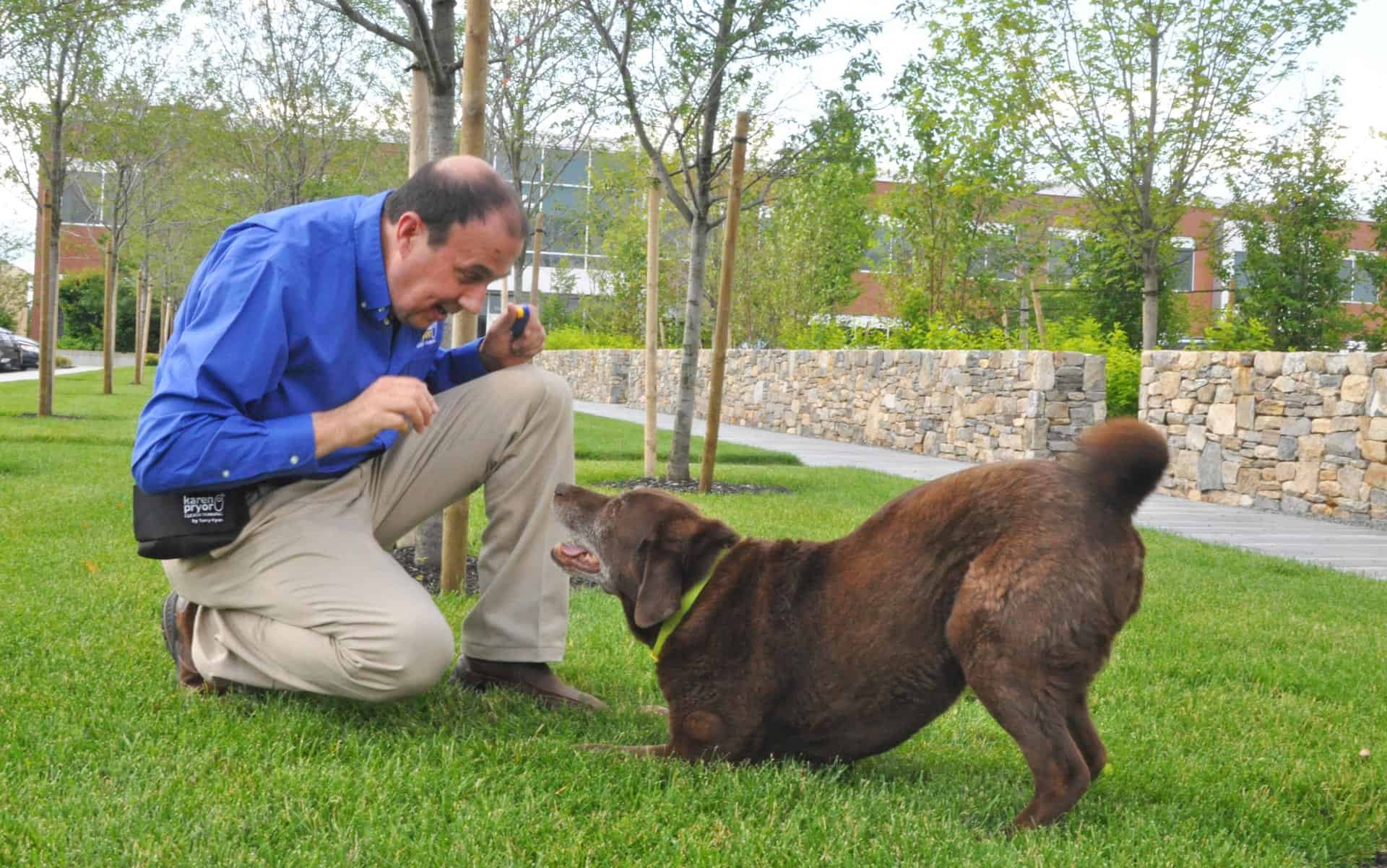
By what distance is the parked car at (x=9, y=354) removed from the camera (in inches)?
1606

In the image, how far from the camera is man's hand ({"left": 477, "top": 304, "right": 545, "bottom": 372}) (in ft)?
12.5

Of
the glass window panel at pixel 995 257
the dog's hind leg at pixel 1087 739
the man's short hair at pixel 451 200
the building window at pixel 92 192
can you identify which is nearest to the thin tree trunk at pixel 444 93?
the man's short hair at pixel 451 200

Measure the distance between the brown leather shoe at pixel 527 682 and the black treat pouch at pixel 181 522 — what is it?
3.12 ft

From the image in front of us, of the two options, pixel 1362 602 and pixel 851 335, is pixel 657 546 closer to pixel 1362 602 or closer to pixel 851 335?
pixel 1362 602

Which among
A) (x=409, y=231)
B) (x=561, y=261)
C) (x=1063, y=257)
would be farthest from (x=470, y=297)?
(x=561, y=261)

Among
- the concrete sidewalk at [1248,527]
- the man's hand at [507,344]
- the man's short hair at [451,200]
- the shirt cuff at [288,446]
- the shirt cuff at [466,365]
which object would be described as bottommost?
the concrete sidewalk at [1248,527]

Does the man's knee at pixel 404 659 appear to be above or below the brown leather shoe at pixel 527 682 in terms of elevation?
above

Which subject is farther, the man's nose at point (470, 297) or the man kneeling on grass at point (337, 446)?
the man's nose at point (470, 297)

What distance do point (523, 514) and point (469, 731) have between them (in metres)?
0.72

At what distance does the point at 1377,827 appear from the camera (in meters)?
2.88

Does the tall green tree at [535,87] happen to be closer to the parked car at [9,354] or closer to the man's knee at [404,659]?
the man's knee at [404,659]

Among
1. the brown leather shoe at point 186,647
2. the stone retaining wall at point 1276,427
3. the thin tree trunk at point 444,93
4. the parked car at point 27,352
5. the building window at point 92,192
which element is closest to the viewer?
the brown leather shoe at point 186,647

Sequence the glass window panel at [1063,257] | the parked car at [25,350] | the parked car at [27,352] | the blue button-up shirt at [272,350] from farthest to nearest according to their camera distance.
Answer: the parked car at [27,352] → the parked car at [25,350] → the glass window panel at [1063,257] → the blue button-up shirt at [272,350]

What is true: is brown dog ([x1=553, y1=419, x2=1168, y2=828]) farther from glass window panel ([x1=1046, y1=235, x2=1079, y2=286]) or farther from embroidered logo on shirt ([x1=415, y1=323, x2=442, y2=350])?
glass window panel ([x1=1046, y1=235, x2=1079, y2=286])
